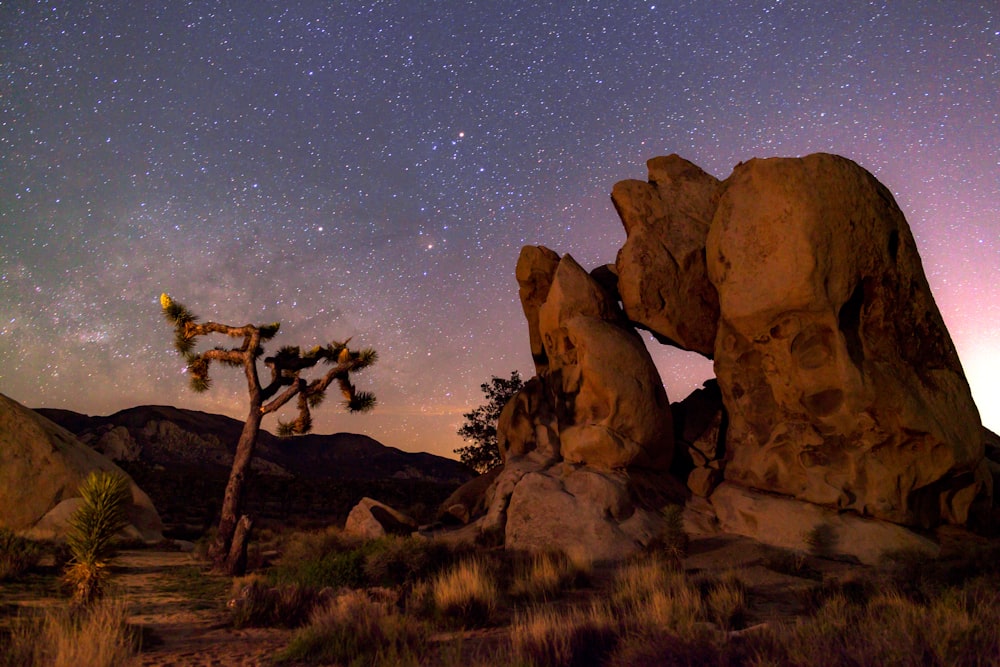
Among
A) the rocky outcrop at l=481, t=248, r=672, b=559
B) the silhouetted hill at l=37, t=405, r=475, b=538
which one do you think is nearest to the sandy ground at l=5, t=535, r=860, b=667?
the rocky outcrop at l=481, t=248, r=672, b=559

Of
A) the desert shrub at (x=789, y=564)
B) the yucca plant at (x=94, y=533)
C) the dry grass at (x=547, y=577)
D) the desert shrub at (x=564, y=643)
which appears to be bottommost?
the desert shrub at (x=789, y=564)

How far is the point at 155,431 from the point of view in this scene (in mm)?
74875

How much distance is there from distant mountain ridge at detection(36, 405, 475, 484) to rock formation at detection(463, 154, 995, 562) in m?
39.0

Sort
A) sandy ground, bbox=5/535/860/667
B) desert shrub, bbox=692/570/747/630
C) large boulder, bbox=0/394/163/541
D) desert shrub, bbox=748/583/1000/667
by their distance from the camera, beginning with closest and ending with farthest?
1. desert shrub, bbox=748/583/1000/667
2. sandy ground, bbox=5/535/860/667
3. desert shrub, bbox=692/570/747/630
4. large boulder, bbox=0/394/163/541

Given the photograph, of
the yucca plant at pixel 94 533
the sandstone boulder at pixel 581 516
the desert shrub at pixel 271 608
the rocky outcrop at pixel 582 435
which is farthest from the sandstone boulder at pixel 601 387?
the yucca plant at pixel 94 533

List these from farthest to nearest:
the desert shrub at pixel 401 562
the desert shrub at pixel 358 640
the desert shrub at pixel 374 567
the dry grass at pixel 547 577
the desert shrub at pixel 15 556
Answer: the desert shrub at pixel 401 562 → the desert shrub at pixel 374 567 → the desert shrub at pixel 15 556 → the dry grass at pixel 547 577 → the desert shrub at pixel 358 640

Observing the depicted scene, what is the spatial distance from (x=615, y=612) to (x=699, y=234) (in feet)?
43.8

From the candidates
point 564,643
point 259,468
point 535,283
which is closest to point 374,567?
point 564,643

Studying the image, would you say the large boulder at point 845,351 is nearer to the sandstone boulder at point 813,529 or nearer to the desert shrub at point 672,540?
the sandstone boulder at point 813,529

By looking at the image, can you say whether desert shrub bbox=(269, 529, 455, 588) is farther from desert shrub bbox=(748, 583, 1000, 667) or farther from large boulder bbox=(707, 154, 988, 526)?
A: large boulder bbox=(707, 154, 988, 526)

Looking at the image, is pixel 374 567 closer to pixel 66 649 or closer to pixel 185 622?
pixel 185 622

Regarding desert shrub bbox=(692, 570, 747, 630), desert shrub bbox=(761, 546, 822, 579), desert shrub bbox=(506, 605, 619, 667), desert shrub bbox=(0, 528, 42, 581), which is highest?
desert shrub bbox=(0, 528, 42, 581)

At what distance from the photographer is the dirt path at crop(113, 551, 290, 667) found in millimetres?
6184

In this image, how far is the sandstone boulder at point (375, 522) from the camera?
56.1 ft
